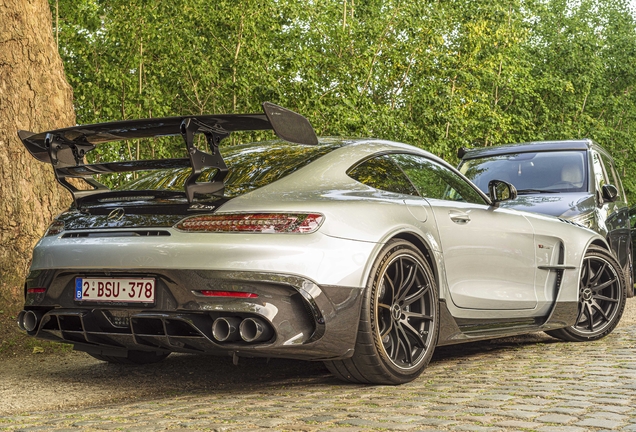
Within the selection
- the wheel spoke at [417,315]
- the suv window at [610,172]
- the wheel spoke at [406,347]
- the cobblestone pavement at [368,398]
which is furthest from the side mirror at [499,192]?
the suv window at [610,172]

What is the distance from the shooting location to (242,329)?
421 centimetres

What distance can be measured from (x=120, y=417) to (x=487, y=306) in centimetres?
A: 270

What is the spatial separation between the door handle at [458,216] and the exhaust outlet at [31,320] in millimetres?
2586

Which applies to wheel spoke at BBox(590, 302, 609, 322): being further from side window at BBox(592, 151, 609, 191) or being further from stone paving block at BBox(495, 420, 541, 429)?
stone paving block at BBox(495, 420, 541, 429)

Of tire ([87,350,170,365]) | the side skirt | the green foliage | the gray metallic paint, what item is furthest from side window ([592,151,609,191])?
the green foliage

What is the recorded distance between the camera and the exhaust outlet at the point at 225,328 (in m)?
4.23

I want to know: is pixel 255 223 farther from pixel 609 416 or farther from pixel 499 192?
pixel 499 192

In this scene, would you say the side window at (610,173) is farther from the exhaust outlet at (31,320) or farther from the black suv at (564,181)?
the exhaust outlet at (31,320)

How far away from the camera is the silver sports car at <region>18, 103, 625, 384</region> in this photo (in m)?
4.27

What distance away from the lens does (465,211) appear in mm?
5715

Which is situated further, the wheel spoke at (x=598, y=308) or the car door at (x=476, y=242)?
the wheel spoke at (x=598, y=308)

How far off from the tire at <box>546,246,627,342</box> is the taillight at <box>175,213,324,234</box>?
355 centimetres

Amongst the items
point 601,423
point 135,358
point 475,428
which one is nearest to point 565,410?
point 601,423

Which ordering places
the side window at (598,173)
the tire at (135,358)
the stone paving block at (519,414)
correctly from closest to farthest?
the stone paving block at (519,414) < the tire at (135,358) < the side window at (598,173)
